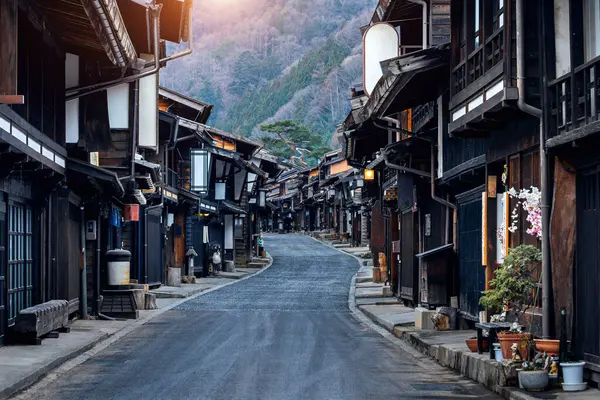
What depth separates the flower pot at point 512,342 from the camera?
13.6 meters

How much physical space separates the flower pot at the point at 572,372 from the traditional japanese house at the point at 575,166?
248 millimetres

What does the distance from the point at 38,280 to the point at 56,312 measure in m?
1.43

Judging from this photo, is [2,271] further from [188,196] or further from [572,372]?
[188,196]

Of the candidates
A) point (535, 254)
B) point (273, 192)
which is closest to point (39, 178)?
point (535, 254)

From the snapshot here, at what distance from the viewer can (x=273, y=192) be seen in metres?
149

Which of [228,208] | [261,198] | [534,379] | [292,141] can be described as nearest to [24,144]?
[534,379]

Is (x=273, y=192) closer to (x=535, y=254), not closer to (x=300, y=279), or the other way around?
(x=300, y=279)

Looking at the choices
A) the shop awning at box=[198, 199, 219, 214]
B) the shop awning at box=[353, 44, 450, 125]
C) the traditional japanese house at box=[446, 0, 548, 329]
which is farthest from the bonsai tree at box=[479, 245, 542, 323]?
the shop awning at box=[198, 199, 219, 214]

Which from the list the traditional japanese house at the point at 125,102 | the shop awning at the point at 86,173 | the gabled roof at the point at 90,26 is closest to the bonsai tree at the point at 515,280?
the gabled roof at the point at 90,26

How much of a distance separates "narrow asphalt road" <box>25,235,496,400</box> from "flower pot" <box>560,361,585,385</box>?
1.33 meters

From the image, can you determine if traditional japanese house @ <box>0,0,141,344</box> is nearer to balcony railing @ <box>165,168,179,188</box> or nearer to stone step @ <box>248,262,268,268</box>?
balcony railing @ <box>165,168,179,188</box>

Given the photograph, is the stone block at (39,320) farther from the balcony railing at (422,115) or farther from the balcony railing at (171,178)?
the balcony railing at (171,178)

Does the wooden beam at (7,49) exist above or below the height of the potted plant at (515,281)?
above

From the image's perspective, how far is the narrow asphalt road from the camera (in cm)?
1352
